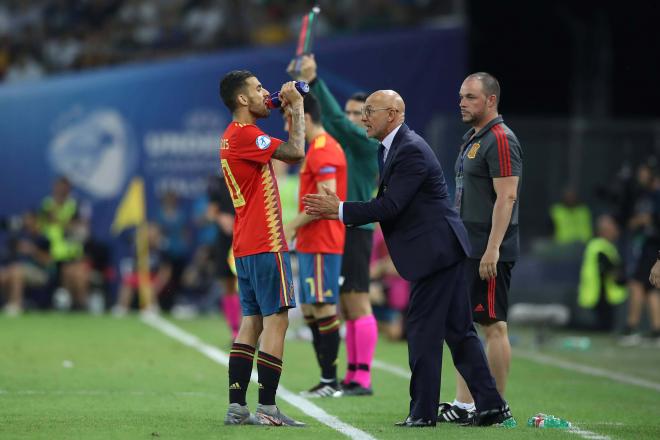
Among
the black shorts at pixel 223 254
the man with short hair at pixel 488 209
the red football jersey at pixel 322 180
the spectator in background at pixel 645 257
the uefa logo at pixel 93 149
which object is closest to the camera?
the man with short hair at pixel 488 209

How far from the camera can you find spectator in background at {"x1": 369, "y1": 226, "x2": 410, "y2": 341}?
54.3 ft

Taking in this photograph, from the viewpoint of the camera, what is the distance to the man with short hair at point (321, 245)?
33.6 ft

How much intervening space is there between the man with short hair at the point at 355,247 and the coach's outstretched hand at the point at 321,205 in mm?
2614

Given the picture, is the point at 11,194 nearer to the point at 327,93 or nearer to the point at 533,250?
the point at 533,250

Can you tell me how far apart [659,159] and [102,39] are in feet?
36.1

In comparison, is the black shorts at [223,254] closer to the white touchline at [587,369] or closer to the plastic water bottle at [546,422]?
the white touchline at [587,369]

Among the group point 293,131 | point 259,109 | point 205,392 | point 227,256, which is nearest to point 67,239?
point 227,256

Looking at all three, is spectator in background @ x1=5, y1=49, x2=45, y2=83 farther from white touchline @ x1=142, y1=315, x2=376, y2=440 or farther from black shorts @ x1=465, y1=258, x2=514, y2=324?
black shorts @ x1=465, y1=258, x2=514, y2=324

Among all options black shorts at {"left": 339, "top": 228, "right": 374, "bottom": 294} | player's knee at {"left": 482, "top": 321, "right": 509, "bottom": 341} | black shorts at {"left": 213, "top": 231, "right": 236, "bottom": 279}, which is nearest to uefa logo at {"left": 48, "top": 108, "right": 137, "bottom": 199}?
black shorts at {"left": 213, "top": 231, "right": 236, "bottom": 279}

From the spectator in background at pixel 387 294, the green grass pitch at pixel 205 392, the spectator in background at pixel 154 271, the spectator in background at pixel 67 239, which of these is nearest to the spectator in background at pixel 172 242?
the spectator in background at pixel 154 271

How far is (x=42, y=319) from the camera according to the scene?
65.5ft

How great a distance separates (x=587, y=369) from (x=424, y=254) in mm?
5733

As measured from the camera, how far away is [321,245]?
1031cm

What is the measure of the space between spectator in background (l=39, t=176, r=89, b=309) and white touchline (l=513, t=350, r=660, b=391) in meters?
9.64
